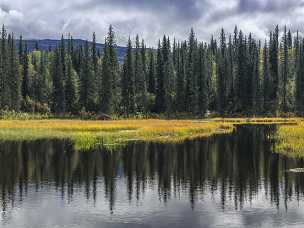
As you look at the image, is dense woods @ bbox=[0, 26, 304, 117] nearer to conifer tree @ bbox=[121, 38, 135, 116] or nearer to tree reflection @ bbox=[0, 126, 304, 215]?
conifer tree @ bbox=[121, 38, 135, 116]

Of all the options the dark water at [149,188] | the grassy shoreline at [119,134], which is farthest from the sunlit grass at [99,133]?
the dark water at [149,188]

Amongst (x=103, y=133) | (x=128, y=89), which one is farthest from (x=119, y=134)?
(x=128, y=89)

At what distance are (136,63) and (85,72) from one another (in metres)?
14.9

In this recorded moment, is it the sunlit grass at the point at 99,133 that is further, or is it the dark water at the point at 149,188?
the sunlit grass at the point at 99,133

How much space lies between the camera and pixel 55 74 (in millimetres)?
120312

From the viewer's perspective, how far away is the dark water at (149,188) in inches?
869

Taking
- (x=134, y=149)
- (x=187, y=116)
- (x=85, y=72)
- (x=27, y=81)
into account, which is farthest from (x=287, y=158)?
(x=27, y=81)

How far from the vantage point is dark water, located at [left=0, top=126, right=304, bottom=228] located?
72.4 feet

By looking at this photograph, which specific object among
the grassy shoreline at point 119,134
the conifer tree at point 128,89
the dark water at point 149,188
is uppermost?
the conifer tree at point 128,89

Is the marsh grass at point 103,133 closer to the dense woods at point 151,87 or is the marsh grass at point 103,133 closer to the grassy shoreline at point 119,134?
the grassy shoreline at point 119,134

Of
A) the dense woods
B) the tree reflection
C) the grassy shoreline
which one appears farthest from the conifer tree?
the tree reflection

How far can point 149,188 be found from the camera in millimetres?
28781

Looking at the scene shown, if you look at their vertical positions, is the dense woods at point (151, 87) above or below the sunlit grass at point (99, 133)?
above

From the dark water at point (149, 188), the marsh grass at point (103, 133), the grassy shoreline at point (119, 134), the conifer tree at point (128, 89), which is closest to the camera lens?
the dark water at point (149, 188)
